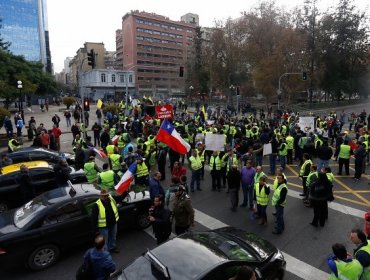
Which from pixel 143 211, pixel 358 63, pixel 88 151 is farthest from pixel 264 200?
pixel 358 63

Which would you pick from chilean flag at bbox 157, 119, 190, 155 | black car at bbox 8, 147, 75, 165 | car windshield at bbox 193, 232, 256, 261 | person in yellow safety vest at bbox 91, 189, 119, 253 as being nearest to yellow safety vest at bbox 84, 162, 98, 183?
chilean flag at bbox 157, 119, 190, 155

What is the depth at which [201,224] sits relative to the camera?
8.84 metres

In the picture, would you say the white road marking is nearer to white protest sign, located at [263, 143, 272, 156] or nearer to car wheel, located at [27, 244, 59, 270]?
car wheel, located at [27, 244, 59, 270]

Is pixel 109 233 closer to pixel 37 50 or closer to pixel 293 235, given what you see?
pixel 293 235

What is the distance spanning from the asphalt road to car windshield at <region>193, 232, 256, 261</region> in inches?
72.0

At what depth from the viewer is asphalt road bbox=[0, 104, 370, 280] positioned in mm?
6645

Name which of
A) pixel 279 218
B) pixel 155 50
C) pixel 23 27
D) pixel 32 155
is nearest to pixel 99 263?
pixel 279 218

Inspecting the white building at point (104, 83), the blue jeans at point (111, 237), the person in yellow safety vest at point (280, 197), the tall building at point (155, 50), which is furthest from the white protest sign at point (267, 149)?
the tall building at point (155, 50)

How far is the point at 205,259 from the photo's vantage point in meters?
4.58

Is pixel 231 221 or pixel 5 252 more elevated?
pixel 5 252

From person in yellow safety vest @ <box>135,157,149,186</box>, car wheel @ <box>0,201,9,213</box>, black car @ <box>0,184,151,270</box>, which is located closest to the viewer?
black car @ <box>0,184,151,270</box>

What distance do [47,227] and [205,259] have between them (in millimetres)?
3832

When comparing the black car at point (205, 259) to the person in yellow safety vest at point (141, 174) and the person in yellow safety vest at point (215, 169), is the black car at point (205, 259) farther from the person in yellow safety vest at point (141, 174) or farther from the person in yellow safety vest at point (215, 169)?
the person in yellow safety vest at point (215, 169)

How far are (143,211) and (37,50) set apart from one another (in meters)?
126
